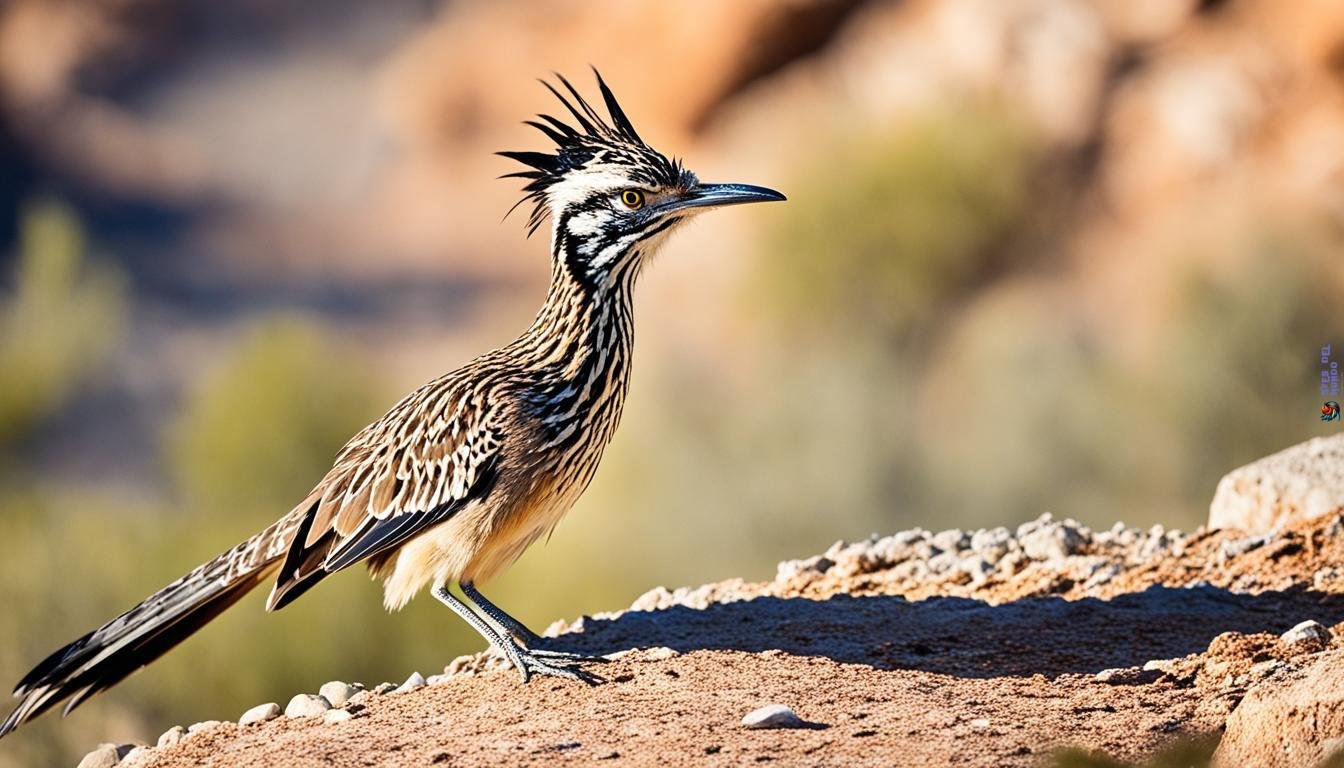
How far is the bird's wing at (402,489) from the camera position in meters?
6.99

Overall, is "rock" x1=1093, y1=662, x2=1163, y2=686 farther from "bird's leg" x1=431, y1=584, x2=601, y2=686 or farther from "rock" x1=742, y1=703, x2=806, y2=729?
"bird's leg" x1=431, y1=584, x2=601, y2=686

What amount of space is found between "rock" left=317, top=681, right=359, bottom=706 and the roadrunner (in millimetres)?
421

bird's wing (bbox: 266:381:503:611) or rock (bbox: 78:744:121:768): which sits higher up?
bird's wing (bbox: 266:381:503:611)

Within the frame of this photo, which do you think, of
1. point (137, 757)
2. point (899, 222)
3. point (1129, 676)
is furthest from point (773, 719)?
point (899, 222)

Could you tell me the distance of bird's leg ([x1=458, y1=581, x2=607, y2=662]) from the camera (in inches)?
265

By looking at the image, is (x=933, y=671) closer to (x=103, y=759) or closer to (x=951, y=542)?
(x=951, y=542)

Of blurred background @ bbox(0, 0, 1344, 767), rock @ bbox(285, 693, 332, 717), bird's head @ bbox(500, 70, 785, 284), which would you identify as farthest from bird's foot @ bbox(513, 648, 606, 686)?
blurred background @ bbox(0, 0, 1344, 767)

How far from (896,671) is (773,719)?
0.99 meters

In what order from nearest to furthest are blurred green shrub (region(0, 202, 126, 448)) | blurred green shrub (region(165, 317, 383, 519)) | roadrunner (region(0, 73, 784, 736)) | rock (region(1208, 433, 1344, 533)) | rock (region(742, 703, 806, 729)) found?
rock (region(742, 703, 806, 729)) → roadrunner (region(0, 73, 784, 736)) → rock (region(1208, 433, 1344, 533)) → blurred green shrub (region(0, 202, 126, 448)) → blurred green shrub (region(165, 317, 383, 519))

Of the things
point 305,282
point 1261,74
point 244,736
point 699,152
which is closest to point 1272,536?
point 244,736

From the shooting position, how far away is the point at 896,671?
6551mm

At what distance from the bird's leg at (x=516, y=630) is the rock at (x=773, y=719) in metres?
1.14

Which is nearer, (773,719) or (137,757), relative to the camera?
(773,719)

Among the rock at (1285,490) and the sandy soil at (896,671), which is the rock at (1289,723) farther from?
the rock at (1285,490)
